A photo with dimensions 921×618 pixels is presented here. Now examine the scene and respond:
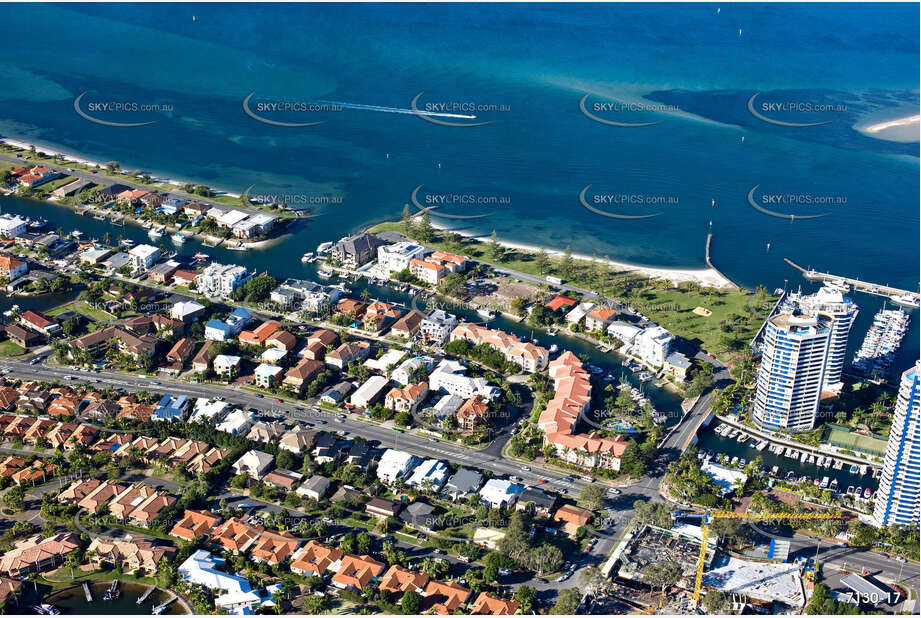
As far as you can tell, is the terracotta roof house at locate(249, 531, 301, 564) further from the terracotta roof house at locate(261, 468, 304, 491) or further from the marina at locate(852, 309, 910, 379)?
the marina at locate(852, 309, 910, 379)

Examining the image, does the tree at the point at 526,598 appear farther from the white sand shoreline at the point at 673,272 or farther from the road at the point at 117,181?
the road at the point at 117,181

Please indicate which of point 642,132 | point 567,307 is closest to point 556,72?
point 642,132

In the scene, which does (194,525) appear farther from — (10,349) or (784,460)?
(784,460)

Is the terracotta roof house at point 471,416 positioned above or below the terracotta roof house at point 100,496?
above

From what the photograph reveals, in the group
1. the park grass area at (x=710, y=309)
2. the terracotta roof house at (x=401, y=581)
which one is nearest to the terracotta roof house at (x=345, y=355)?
the terracotta roof house at (x=401, y=581)

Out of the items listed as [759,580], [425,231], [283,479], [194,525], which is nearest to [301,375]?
[283,479]
